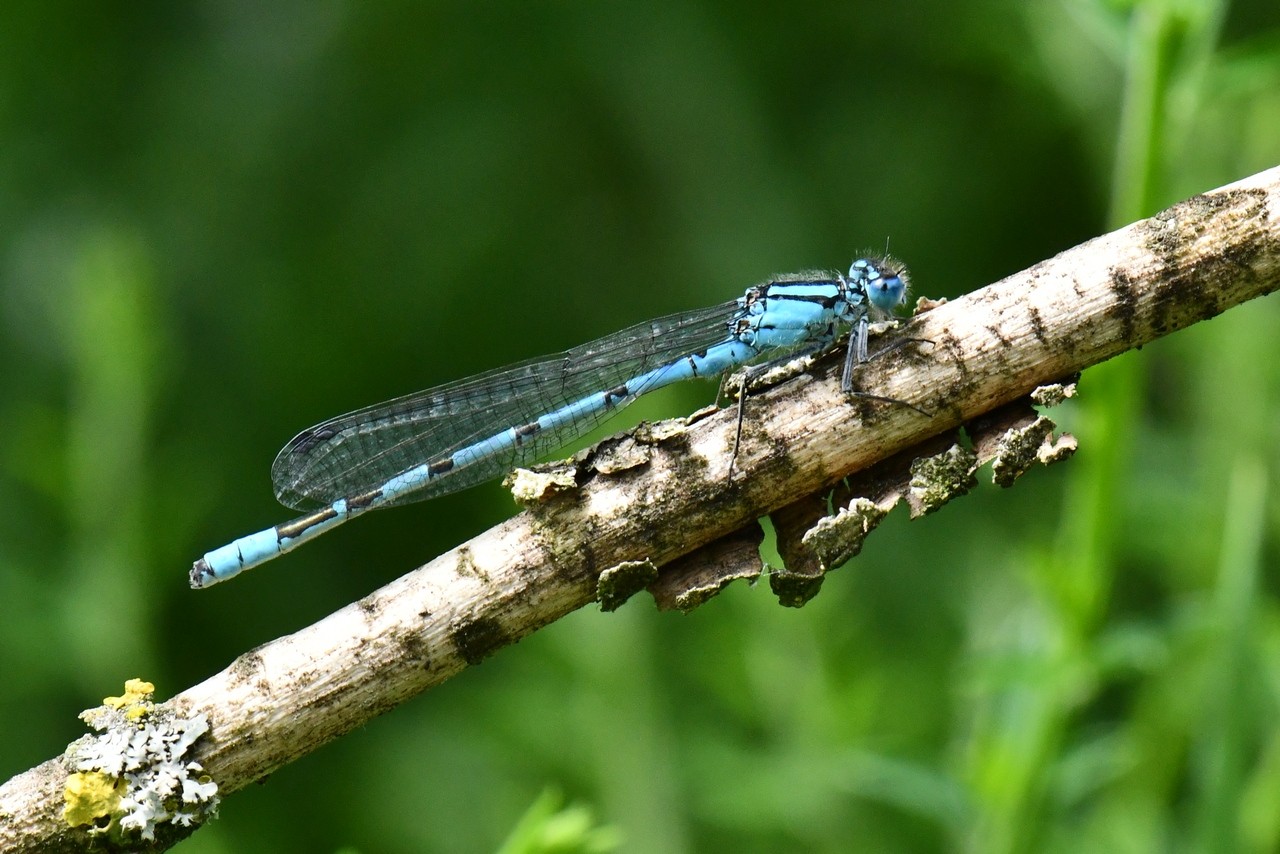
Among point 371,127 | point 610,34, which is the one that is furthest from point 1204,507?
point 371,127

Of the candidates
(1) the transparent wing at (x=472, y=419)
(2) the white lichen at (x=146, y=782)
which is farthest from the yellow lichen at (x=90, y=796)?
(1) the transparent wing at (x=472, y=419)

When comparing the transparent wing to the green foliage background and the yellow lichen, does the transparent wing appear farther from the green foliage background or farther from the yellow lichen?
the yellow lichen

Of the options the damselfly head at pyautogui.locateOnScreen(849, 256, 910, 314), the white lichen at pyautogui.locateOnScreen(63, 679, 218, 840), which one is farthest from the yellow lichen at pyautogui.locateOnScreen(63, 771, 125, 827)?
the damselfly head at pyautogui.locateOnScreen(849, 256, 910, 314)

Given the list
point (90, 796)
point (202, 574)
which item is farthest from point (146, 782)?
point (202, 574)

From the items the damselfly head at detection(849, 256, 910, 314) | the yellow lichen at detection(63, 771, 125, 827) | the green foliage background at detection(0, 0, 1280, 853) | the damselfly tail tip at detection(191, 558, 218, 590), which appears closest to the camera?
the yellow lichen at detection(63, 771, 125, 827)

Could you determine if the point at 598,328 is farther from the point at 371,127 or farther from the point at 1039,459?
the point at 1039,459

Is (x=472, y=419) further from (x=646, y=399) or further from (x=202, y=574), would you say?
(x=202, y=574)
